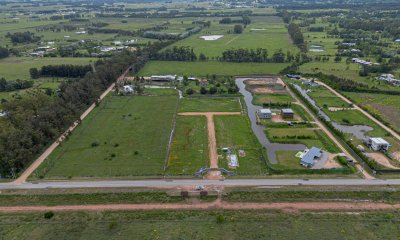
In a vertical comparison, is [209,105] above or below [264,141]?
above

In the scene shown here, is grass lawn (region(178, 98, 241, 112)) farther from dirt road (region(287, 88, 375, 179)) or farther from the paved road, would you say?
the paved road

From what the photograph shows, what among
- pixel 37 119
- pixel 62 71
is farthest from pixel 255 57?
pixel 37 119

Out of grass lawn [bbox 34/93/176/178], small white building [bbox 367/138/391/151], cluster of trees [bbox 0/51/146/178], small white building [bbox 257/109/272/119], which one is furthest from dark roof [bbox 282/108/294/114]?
cluster of trees [bbox 0/51/146/178]

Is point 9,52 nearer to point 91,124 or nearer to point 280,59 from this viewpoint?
point 91,124

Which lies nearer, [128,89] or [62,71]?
[128,89]

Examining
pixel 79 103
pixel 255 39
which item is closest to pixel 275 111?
pixel 79 103

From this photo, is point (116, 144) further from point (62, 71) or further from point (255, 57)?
point (255, 57)
